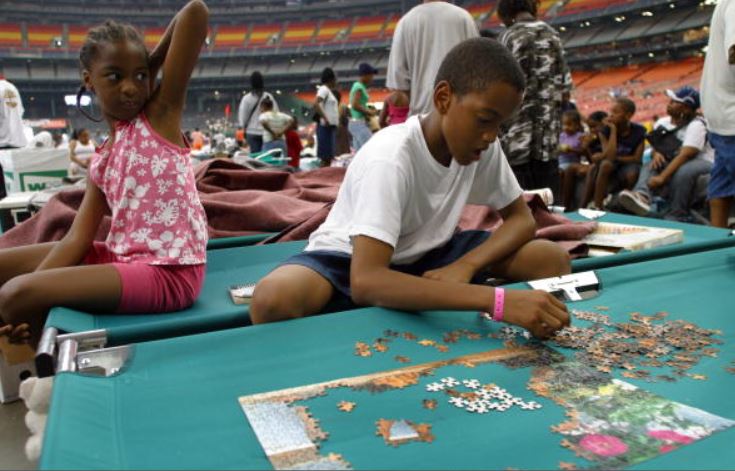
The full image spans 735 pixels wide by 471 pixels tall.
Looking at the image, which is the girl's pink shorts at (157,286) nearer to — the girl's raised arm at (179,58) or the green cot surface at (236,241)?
the girl's raised arm at (179,58)

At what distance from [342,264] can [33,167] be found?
544 cm

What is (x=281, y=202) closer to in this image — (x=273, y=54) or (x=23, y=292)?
(x=23, y=292)

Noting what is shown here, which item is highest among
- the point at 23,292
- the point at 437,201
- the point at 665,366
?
the point at 437,201

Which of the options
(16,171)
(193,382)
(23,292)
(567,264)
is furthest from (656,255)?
(16,171)

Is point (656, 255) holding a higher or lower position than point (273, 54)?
lower

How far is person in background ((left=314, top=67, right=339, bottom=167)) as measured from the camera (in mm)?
7215

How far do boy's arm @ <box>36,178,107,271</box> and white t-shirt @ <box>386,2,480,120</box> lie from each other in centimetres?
194

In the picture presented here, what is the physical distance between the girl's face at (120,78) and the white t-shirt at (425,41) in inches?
73.1

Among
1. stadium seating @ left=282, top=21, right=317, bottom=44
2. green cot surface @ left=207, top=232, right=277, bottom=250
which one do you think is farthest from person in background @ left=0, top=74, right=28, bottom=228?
stadium seating @ left=282, top=21, right=317, bottom=44

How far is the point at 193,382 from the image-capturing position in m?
1.11

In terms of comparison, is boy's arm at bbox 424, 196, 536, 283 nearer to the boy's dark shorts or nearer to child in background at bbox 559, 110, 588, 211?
the boy's dark shorts

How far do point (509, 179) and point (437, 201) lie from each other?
307 mm

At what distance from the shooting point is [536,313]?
4.11 ft

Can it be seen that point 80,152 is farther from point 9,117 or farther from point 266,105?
point 266,105
